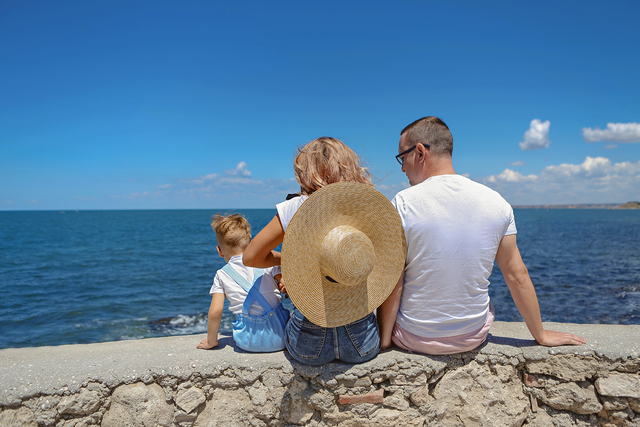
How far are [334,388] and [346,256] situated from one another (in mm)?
977

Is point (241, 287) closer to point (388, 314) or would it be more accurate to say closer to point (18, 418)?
point (388, 314)

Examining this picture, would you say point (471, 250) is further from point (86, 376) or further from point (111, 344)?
point (111, 344)

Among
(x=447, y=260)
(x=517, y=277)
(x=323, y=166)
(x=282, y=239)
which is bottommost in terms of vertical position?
(x=517, y=277)

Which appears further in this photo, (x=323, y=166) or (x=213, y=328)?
(x=213, y=328)

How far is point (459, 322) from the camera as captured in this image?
243cm

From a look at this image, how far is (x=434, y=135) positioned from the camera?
8.43ft

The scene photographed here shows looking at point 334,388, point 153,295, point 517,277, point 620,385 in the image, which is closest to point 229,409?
point 334,388

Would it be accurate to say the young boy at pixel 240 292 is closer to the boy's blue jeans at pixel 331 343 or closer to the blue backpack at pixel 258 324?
the blue backpack at pixel 258 324

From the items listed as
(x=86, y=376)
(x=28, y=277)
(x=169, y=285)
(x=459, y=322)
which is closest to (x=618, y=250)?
(x=169, y=285)

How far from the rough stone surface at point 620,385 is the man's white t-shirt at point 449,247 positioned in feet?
2.96

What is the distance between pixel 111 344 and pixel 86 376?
2.54 ft

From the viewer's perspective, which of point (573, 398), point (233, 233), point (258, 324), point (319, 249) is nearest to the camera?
point (319, 249)

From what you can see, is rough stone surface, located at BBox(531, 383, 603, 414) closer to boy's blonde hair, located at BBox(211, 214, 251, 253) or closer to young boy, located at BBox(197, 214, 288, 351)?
young boy, located at BBox(197, 214, 288, 351)

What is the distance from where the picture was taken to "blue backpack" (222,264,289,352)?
2.65m
